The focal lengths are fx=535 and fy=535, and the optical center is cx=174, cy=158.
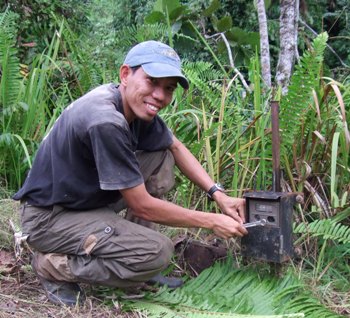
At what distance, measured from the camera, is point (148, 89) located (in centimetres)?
221

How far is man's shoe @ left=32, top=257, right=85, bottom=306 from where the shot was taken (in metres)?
2.42

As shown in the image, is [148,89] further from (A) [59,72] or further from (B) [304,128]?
(A) [59,72]

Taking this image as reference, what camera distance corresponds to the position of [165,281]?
2.56 metres

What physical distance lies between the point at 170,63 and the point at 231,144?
93 cm

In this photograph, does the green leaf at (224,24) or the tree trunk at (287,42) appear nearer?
the tree trunk at (287,42)

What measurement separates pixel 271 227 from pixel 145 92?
79cm

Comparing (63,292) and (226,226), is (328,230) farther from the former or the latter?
(63,292)

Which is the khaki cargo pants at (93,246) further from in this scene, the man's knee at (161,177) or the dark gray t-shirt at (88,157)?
the man's knee at (161,177)

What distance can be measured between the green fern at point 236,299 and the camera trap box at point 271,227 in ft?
0.48

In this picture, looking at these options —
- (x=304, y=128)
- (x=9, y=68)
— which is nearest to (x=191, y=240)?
(x=304, y=128)

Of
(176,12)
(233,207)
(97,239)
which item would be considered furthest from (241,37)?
(97,239)

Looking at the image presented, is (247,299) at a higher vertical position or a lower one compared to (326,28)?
lower

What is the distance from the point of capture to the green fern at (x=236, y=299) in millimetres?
2240

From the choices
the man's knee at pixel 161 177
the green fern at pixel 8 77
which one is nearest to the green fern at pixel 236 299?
the man's knee at pixel 161 177
